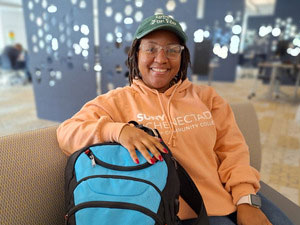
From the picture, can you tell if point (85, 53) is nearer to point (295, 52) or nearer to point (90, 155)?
point (90, 155)

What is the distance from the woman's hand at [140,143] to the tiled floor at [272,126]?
68.4 inches

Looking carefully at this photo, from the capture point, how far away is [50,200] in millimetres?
810

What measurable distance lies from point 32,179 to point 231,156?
81 centimetres

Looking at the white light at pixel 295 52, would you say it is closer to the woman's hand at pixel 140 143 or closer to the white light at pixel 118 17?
the white light at pixel 118 17

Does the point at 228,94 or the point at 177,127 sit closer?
the point at 177,127

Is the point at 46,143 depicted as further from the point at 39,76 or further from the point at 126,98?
the point at 39,76

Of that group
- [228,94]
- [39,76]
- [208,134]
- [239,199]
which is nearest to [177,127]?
[208,134]

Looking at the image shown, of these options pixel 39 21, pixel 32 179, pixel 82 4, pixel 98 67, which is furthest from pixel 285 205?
pixel 39 21

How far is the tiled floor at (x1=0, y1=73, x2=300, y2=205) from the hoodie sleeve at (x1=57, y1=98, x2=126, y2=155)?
1832 mm

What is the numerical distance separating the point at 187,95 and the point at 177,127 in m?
0.22

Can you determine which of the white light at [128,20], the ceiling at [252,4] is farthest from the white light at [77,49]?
the ceiling at [252,4]

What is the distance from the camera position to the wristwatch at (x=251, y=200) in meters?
0.90

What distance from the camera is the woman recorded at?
880 millimetres

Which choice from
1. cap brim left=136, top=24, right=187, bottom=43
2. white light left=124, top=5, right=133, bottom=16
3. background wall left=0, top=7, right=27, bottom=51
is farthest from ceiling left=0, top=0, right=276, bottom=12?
cap brim left=136, top=24, right=187, bottom=43
